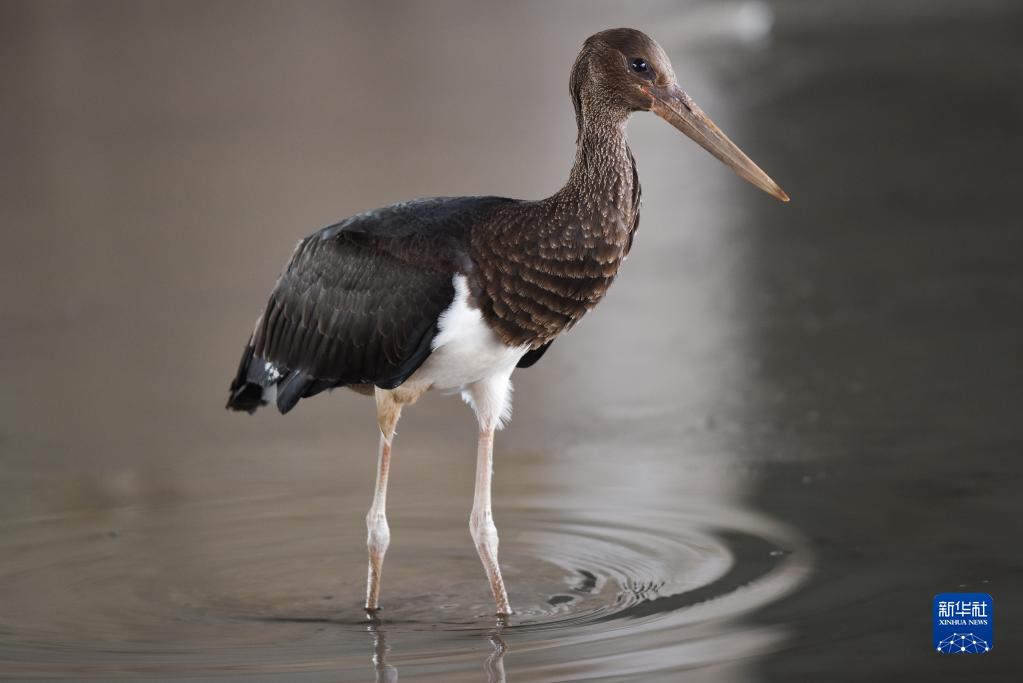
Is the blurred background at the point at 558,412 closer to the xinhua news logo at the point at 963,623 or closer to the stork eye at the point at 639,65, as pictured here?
the xinhua news logo at the point at 963,623

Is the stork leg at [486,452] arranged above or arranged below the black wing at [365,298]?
below

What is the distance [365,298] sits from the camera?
17.4 feet

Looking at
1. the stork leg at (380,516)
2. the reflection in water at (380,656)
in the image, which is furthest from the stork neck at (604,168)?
the reflection in water at (380,656)

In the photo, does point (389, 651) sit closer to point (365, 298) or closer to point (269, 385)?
point (365, 298)

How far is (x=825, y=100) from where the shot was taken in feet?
55.7

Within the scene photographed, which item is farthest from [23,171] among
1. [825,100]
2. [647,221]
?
[825,100]

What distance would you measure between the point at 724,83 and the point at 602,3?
6867 millimetres

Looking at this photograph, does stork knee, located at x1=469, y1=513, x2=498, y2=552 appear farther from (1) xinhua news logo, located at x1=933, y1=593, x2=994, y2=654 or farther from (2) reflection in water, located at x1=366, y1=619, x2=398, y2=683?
(1) xinhua news logo, located at x1=933, y1=593, x2=994, y2=654

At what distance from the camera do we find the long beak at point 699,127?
16.9 ft

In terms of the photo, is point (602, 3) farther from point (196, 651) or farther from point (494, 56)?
point (196, 651)

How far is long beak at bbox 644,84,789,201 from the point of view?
5141mm

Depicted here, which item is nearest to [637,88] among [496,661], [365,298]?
[365,298]

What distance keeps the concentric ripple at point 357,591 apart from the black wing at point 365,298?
0.63 meters

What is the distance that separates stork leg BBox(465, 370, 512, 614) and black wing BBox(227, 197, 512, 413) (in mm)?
321
